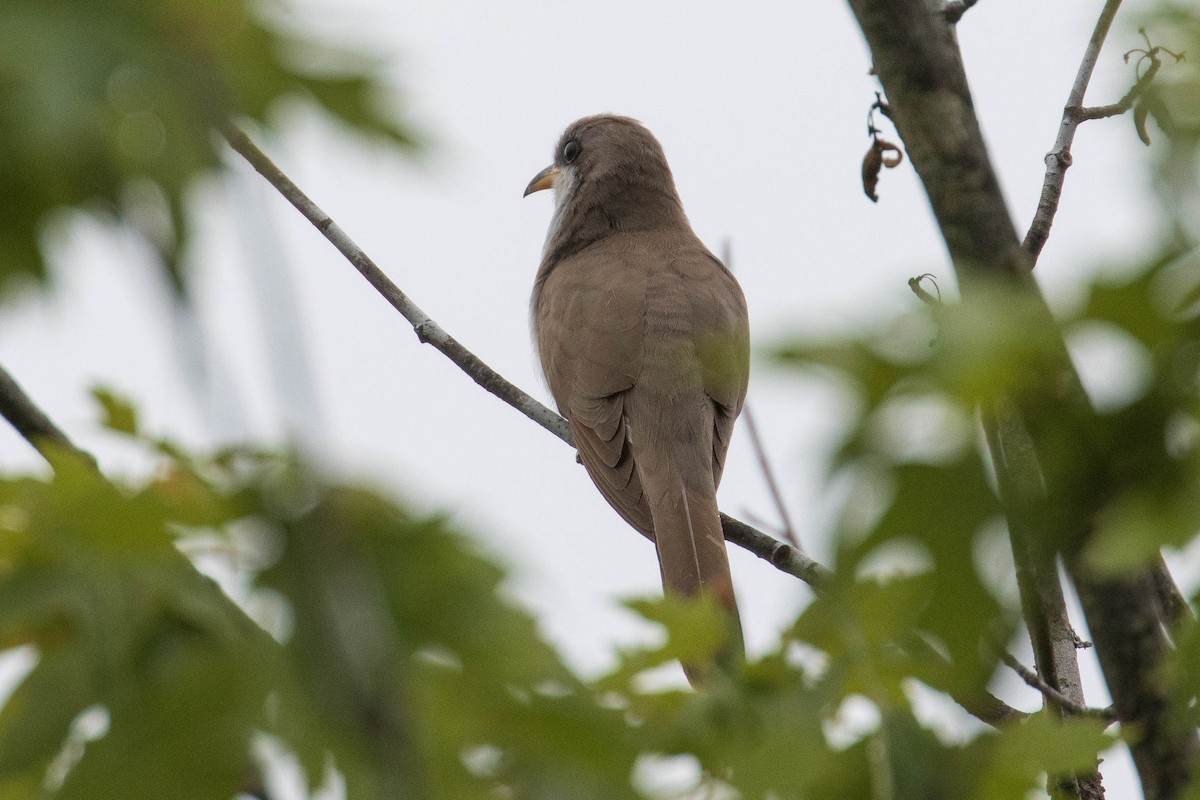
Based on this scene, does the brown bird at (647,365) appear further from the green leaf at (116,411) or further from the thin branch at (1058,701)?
the green leaf at (116,411)

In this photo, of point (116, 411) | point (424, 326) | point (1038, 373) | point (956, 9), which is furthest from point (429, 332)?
point (1038, 373)

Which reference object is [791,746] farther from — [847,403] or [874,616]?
[847,403]

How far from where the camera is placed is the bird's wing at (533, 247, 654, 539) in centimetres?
526

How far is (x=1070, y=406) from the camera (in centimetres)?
135

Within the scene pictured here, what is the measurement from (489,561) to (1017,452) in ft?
1.99

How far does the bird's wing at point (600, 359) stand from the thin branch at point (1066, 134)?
202cm

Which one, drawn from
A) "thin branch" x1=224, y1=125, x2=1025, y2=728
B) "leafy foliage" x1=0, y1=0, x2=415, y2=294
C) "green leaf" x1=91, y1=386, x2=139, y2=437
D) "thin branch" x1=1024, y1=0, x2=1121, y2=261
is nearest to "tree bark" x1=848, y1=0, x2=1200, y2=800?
"leafy foliage" x1=0, y1=0, x2=415, y2=294

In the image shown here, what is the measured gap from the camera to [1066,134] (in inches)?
146

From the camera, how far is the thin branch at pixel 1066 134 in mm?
3533

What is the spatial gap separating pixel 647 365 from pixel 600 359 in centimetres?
22

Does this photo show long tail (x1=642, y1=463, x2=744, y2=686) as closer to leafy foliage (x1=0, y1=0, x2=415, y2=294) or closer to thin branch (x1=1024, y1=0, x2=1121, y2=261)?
thin branch (x1=1024, y1=0, x2=1121, y2=261)

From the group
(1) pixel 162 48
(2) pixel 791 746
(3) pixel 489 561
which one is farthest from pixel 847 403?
(1) pixel 162 48

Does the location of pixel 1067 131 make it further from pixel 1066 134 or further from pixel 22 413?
pixel 22 413

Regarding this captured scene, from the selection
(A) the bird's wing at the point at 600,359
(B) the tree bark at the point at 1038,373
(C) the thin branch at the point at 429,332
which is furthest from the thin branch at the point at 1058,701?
(A) the bird's wing at the point at 600,359
